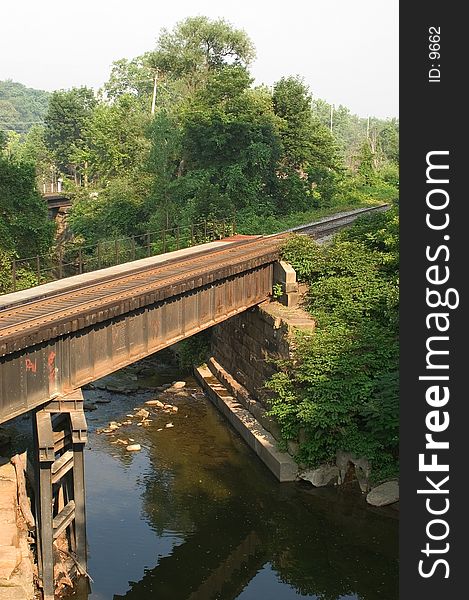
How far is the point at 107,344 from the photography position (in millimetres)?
20438

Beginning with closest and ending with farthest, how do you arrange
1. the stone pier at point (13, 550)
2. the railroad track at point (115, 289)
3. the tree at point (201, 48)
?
the stone pier at point (13, 550) < the railroad track at point (115, 289) < the tree at point (201, 48)

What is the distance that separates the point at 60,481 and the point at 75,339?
3.46m

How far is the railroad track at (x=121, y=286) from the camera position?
61.1 ft

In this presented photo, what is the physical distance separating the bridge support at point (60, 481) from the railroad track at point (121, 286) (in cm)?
200

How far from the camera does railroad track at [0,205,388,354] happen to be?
18628 millimetres

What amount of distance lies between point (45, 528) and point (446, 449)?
32.8 ft

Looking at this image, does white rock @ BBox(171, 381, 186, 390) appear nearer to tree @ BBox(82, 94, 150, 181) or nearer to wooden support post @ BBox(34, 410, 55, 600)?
wooden support post @ BBox(34, 410, 55, 600)

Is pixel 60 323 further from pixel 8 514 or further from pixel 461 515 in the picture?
pixel 461 515

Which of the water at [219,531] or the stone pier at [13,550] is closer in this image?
the stone pier at [13,550]

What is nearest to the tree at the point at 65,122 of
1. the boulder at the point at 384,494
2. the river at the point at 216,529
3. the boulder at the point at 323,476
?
the river at the point at 216,529

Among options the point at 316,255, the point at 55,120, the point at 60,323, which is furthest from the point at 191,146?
the point at 55,120

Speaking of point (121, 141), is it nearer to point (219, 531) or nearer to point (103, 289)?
point (103, 289)

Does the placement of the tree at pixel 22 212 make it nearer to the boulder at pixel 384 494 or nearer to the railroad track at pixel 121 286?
the railroad track at pixel 121 286

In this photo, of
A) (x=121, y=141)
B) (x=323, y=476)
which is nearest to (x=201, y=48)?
(x=121, y=141)
